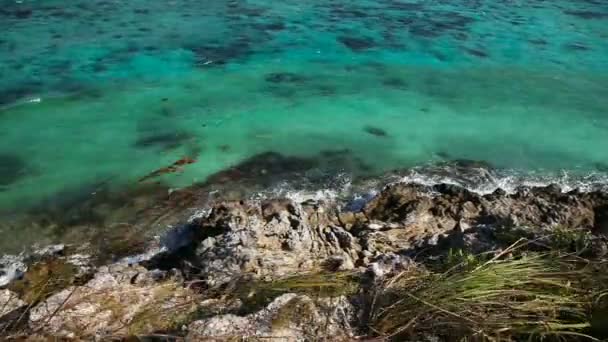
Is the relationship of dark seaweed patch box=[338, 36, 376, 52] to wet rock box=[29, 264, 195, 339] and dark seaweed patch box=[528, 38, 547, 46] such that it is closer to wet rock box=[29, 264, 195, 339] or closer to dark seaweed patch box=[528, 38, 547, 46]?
dark seaweed patch box=[528, 38, 547, 46]

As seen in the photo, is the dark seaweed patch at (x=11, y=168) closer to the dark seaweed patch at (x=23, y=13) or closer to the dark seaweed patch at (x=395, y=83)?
the dark seaweed patch at (x=395, y=83)

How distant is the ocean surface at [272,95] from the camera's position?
24.6 ft

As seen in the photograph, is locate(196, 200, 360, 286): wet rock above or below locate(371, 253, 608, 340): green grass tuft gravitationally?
below

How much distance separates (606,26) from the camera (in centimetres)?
1476

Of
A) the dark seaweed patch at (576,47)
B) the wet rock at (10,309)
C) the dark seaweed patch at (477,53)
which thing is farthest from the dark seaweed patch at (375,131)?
the dark seaweed patch at (576,47)

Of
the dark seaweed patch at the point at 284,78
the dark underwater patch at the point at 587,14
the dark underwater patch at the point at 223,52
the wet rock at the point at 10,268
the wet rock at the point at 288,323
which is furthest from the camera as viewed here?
the dark underwater patch at the point at 587,14

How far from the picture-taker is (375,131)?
8617 mm

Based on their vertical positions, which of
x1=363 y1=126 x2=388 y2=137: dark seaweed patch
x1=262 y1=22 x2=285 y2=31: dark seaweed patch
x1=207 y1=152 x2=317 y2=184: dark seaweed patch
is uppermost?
x1=262 y1=22 x2=285 y2=31: dark seaweed patch

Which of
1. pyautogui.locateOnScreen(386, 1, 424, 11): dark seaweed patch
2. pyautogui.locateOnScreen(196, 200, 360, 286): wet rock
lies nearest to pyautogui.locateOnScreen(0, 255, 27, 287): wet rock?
pyautogui.locateOnScreen(196, 200, 360, 286): wet rock

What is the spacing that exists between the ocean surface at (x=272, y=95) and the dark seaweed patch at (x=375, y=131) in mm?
69

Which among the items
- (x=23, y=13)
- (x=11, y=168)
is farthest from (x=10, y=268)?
(x=23, y=13)

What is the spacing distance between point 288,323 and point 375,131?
17.6 ft

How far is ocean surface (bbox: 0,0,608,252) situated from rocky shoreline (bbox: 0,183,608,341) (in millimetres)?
1177

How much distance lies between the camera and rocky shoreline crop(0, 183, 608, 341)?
3.69 metres
